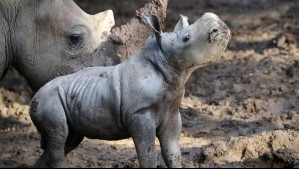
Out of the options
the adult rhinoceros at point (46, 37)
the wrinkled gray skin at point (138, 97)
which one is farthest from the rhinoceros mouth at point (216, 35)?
the adult rhinoceros at point (46, 37)

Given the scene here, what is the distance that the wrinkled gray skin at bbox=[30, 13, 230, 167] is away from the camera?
4.93m

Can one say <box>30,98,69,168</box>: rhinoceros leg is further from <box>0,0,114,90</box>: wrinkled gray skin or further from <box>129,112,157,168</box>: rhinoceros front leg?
<box>0,0,114,90</box>: wrinkled gray skin

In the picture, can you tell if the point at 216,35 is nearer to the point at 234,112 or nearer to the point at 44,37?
the point at 44,37

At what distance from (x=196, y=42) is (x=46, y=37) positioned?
1.94m

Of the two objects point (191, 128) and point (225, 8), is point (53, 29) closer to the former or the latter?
point (191, 128)

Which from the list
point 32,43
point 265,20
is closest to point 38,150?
point 32,43

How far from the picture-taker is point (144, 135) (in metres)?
4.96

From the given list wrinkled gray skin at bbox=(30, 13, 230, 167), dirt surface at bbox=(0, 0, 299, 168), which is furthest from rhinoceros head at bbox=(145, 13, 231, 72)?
dirt surface at bbox=(0, 0, 299, 168)

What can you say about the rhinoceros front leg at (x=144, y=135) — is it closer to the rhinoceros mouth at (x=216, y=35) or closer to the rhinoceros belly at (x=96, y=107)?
the rhinoceros belly at (x=96, y=107)

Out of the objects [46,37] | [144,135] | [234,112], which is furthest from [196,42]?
[234,112]

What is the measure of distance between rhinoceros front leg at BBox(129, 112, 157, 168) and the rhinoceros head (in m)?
0.39

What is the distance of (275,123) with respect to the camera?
7316mm

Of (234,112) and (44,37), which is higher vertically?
(44,37)

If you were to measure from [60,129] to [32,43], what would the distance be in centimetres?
147
